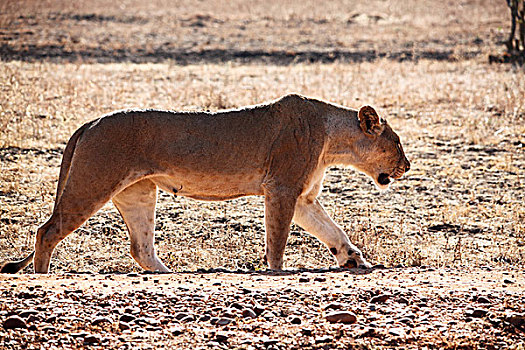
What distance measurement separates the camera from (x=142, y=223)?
6996 millimetres

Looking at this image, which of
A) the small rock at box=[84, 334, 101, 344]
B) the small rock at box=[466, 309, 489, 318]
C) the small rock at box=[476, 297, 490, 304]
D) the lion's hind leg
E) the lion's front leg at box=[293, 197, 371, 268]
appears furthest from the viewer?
the lion's front leg at box=[293, 197, 371, 268]

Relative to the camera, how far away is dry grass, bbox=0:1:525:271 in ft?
25.6

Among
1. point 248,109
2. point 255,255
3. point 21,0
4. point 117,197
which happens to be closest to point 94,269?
point 117,197

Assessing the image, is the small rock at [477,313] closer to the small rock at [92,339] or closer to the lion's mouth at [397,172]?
the small rock at [92,339]

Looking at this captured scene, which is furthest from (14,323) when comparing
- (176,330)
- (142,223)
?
(142,223)

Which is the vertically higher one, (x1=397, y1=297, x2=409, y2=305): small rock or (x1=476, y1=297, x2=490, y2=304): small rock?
(x1=476, y1=297, x2=490, y2=304): small rock

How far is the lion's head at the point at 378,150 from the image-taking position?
23.9ft

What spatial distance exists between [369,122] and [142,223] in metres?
2.32

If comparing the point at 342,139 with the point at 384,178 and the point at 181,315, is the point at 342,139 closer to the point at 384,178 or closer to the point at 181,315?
the point at 384,178

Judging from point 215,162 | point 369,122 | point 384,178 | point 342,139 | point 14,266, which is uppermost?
point 369,122

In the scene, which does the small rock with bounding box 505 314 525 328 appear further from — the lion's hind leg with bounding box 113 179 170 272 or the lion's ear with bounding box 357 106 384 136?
Answer: the lion's hind leg with bounding box 113 179 170 272

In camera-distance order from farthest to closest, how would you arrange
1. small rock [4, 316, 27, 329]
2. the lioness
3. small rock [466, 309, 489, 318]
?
the lioness < small rock [466, 309, 489, 318] < small rock [4, 316, 27, 329]

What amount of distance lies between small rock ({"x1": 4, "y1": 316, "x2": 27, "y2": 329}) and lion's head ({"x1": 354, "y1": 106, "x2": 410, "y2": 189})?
3826mm

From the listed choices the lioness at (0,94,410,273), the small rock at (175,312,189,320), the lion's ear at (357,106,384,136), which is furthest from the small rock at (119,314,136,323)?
the lion's ear at (357,106,384,136)
